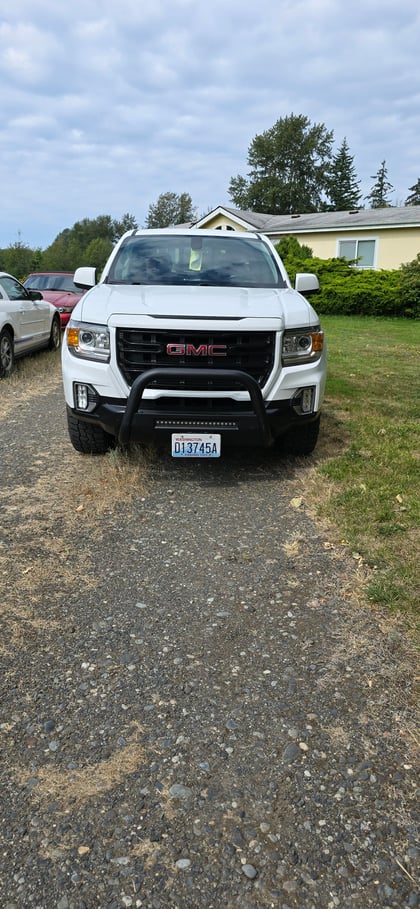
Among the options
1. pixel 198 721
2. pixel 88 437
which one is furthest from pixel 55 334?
pixel 198 721

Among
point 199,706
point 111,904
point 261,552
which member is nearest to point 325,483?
point 261,552

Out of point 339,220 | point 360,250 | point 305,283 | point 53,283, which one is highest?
point 339,220

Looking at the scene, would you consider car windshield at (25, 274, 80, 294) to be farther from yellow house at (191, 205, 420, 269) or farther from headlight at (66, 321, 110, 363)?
yellow house at (191, 205, 420, 269)

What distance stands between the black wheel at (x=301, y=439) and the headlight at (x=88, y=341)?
1.63 meters

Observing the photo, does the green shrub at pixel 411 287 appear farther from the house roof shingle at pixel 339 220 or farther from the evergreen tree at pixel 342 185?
the evergreen tree at pixel 342 185

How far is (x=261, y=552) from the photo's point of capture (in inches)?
144

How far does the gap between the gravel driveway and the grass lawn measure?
9.2 inches

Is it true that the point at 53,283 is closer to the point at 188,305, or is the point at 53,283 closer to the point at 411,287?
the point at 411,287

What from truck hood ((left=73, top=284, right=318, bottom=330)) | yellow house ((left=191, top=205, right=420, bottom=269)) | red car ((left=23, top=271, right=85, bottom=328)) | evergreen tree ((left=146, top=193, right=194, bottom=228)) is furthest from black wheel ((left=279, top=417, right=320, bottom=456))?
evergreen tree ((left=146, top=193, right=194, bottom=228))

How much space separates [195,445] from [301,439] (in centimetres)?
112

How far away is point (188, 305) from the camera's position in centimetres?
441

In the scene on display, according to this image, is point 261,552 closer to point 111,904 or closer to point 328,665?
point 328,665

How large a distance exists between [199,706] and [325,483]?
2.55m

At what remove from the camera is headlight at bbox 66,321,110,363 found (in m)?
4.43
